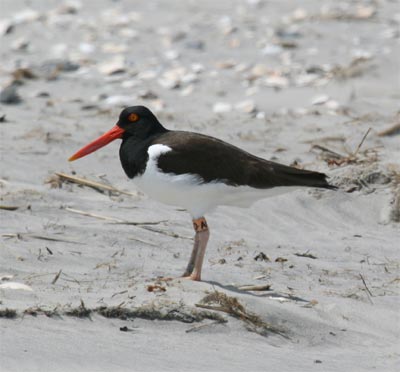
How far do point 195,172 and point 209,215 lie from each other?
1691 millimetres

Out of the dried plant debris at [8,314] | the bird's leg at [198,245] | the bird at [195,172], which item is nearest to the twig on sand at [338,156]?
the bird at [195,172]

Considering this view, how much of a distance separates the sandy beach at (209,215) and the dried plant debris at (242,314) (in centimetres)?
1

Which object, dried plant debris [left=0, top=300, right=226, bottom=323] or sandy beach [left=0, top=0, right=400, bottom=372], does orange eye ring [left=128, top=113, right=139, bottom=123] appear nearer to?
sandy beach [left=0, top=0, right=400, bottom=372]

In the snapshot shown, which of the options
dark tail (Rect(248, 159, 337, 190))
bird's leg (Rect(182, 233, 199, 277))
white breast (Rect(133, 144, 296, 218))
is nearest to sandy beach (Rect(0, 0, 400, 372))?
bird's leg (Rect(182, 233, 199, 277))

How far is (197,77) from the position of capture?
1196cm

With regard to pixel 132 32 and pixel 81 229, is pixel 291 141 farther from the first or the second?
pixel 132 32

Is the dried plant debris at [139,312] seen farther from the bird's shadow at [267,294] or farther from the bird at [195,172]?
the bird at [195,172]

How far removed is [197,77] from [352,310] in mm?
6862

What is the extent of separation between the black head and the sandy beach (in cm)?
84

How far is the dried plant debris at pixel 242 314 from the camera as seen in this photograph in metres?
5.08

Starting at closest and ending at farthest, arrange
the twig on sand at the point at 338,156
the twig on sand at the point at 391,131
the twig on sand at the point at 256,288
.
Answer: the twig on sand at the point at 256,288
the twig on sand at the point at 338,156
the twig on sand at the point at 391,131

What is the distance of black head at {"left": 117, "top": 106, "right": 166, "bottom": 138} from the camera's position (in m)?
6.06

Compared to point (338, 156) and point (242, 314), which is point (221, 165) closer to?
point (242, 314)

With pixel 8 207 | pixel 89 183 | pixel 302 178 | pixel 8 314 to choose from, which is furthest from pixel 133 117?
pixel 8 314
